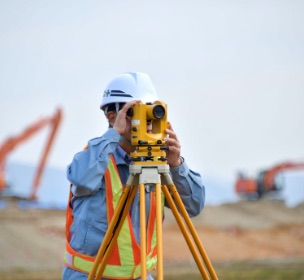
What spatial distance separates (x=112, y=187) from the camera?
541 cm

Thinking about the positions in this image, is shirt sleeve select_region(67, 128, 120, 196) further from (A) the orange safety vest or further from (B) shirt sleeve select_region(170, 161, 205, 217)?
(B) shirt sleeve select_region(170, 161, 205, 217)

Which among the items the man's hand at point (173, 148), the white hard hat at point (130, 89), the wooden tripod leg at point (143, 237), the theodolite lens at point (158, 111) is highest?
the white hard hat at point (130, 89)

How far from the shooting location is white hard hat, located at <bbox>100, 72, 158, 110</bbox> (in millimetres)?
5555

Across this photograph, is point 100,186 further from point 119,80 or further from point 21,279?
point 21,279

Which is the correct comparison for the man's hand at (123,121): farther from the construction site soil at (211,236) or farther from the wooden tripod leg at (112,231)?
the construction site soil at (211,236)

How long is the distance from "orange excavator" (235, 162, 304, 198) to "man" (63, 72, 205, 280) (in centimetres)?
6347

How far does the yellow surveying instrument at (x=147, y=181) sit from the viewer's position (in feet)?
16.3

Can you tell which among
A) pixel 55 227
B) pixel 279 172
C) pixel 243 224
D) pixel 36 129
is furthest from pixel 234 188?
pixel 55 227

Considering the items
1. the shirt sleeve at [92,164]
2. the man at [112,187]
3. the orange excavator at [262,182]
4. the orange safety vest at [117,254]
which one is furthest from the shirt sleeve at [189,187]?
the orange excavator at [262,182]

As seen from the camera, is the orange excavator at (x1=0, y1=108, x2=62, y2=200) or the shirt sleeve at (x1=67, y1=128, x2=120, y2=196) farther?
the orange excavator at (x1=0, y1=108, x2=62, y2=200)

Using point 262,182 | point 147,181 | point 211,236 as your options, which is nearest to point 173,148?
point 147,181

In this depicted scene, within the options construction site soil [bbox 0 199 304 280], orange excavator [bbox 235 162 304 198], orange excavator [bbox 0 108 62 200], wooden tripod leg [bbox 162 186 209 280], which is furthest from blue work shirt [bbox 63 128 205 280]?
orange excavator [bbox 235 162 304 198]

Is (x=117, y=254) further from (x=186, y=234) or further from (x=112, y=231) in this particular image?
(x=186, y=234)

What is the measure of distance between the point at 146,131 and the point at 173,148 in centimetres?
35
